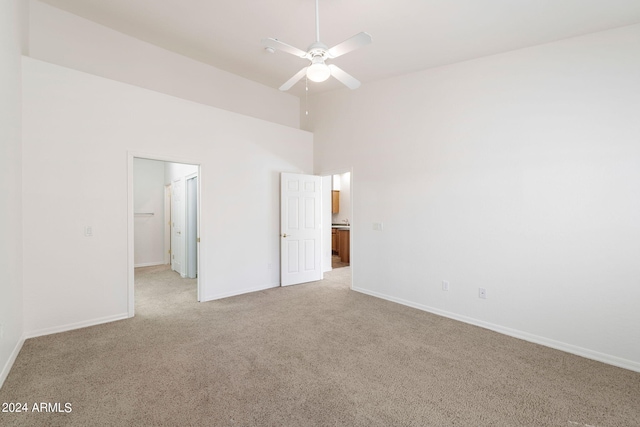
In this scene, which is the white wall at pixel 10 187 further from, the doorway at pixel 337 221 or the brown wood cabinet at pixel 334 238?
the brown wood cabinet at pixel 334 238

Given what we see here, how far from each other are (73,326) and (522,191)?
5.25 metres

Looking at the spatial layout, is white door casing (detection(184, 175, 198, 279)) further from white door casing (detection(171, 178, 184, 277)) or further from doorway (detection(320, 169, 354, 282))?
doorway (detection(320, 169, 354, 282))

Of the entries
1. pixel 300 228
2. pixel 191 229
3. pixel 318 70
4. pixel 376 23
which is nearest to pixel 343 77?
pixel 318 70

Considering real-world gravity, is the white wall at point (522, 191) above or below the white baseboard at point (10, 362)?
above

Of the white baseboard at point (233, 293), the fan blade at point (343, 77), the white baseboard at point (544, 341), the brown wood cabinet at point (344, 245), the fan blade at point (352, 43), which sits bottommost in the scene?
the white baseboard at point (544, 341)

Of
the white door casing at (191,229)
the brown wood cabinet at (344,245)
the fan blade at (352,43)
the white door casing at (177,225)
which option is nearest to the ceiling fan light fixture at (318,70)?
the fan blade at (352,43)

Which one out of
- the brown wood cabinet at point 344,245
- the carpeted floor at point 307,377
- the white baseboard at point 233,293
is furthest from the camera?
the brown wood cabinet at point 344,245

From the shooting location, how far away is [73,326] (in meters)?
3.24

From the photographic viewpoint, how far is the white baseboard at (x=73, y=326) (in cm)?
304

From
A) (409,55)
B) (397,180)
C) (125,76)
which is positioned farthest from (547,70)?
(125,76)

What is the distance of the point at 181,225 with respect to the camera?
5926mm

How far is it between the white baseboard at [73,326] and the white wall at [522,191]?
3.55 metres

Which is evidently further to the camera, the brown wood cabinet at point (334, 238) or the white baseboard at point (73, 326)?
the brown wood cabinet at point (334, 238)

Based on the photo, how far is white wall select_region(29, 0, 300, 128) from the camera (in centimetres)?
349
